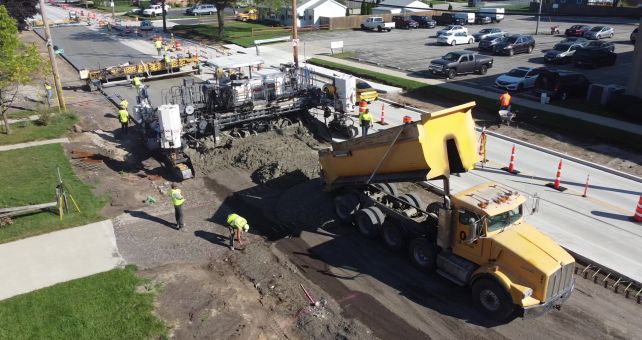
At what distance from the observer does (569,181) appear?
17672mm

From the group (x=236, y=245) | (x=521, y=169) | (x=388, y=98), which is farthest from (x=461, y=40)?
(x=236, y=245)

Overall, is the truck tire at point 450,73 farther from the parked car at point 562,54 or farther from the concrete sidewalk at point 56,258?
the concrete sidewalk at point 56,258

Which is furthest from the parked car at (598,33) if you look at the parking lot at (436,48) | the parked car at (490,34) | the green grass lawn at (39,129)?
the green grass lawn at (39,129)

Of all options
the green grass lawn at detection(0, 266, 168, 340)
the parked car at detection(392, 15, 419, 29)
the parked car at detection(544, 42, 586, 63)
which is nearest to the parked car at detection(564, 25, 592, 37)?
the parked car at detection(544, 42, 586, 63)

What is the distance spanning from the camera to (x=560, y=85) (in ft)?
92.0

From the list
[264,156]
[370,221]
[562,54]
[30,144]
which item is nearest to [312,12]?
[562,54]

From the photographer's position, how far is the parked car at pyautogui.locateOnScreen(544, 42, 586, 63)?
37.5 m

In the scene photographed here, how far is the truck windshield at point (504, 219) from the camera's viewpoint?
10.6 metres

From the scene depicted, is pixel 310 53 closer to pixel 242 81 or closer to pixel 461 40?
pixel 461 40

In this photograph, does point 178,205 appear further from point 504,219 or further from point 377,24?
point 377,24

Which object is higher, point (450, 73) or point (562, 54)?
point (562, 54)

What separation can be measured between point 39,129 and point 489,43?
34334 millimetres

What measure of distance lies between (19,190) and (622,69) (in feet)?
122

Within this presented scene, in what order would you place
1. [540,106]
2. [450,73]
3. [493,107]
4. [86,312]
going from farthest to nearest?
1. [450,73]
2. [540,106]
3. [493,107]
4. [86,312]
